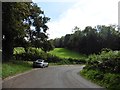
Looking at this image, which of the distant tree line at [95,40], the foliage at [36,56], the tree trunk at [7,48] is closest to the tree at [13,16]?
the tree trunk at [7,48]

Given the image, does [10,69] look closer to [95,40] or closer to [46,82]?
[46,82]

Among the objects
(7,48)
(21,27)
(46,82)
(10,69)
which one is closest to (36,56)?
(7,48)

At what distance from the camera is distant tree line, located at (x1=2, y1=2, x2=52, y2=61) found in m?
39.3

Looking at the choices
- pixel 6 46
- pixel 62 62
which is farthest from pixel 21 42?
pixel 62 62

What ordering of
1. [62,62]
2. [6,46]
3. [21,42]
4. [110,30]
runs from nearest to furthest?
[6,46] < [21,42] < [62,62] < [110,30]

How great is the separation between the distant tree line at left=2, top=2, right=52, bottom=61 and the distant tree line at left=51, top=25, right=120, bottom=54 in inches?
1702

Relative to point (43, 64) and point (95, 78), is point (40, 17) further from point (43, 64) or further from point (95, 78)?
point (95, 78)

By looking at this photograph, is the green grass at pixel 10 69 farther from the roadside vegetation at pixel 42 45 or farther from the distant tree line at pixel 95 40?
the distant tree line at pixel 95 40

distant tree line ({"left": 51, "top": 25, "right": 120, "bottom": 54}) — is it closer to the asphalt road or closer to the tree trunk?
the tree trunk

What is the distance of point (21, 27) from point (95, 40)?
71574 millimetres

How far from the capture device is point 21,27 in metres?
42.5

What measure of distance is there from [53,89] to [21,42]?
36187 millimetres

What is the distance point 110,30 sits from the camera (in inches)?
4719

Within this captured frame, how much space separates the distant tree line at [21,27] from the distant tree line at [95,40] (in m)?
43.2
